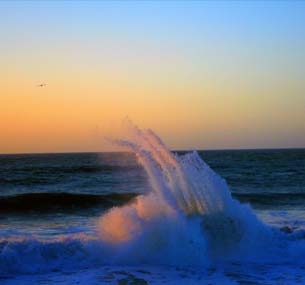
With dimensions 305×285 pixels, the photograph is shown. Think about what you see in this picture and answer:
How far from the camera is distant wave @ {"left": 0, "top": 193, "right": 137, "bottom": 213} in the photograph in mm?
21961

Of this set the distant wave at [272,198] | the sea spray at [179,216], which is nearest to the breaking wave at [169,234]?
the sea spray at [179,216]

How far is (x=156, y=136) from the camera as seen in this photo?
12.1m

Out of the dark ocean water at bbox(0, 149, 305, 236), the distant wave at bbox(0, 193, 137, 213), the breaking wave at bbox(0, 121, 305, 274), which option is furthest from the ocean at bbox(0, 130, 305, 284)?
the distant wave at bbox(0, 193, 137, 213)

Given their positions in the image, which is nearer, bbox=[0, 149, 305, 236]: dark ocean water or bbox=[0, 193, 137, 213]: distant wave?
bbox=[0, 149, 305, 236]: dark ocean water

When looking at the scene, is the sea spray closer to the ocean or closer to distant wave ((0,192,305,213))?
the ocean

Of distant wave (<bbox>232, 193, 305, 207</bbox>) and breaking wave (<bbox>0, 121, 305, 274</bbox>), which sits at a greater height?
breaking wave (<bbox>0, 121, 305, 274</bbox>)

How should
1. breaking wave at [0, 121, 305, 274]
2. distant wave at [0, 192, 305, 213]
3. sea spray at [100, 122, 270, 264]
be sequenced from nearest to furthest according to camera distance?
breaking wave at [0, 121, 305, 274] < sea spray at [100, 122, 270, 264] < distant wave at [0, 192, 305, 213]

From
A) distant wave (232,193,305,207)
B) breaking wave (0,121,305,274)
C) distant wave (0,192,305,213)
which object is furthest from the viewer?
distant wave (232,193,305,207)

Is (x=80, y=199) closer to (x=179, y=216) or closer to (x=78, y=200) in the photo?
(x=78, y=200)

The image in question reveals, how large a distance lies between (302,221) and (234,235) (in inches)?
210

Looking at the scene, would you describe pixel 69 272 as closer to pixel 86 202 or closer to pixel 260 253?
pixel 260 253

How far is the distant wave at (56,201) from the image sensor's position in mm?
21961

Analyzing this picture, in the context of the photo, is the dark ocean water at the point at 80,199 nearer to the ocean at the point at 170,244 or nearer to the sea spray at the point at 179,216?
the ocean at the point at 170,244

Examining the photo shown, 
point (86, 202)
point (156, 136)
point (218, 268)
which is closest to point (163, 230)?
point (218, 268)
